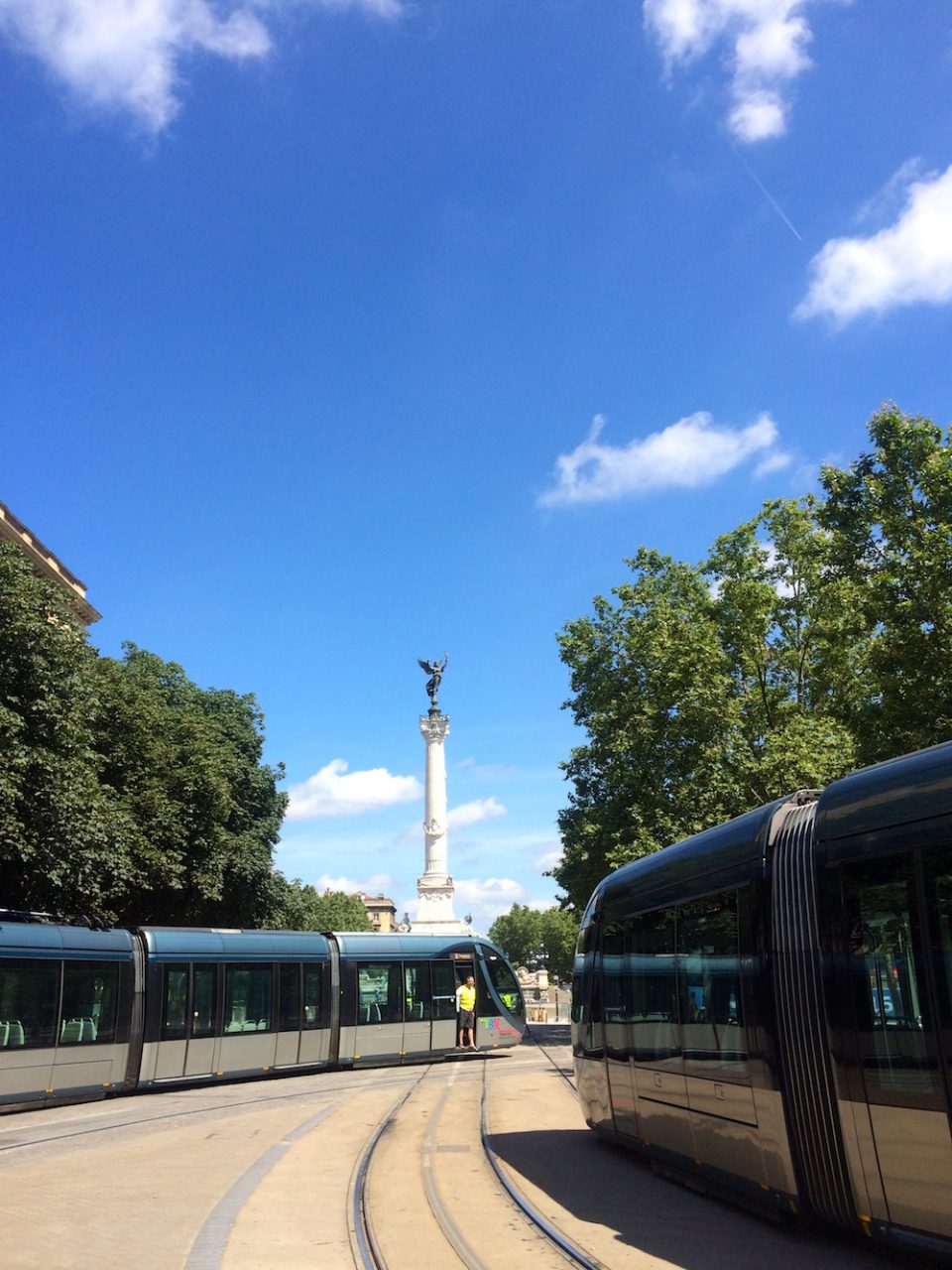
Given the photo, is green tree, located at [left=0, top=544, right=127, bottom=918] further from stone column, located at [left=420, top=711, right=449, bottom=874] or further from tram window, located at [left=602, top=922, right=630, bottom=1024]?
stone column, located at [left=420, top=711, right=449, bottom=874]

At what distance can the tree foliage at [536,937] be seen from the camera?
4606 inches

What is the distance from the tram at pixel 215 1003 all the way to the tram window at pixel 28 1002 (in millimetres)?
18

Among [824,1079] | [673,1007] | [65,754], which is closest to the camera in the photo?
[824,1079]

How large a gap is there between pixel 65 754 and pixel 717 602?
17643mm

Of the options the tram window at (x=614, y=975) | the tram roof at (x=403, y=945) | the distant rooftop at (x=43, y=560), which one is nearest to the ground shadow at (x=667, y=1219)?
the tram window at (x=614, y=975)

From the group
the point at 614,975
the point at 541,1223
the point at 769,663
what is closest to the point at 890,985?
the point at 541,1223

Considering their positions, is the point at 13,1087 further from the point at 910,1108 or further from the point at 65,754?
the point at 910,1108

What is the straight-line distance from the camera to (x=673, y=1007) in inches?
329

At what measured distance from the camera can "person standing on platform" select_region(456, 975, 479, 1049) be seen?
22375 mm

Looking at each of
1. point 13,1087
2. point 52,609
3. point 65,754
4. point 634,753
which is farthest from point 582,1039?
point 634,753

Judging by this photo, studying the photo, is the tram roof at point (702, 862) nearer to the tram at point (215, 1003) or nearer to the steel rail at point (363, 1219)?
the steel rail at point (363, 1219)

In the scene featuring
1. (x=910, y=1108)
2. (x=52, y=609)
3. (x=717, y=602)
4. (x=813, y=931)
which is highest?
(x=717, y=602)

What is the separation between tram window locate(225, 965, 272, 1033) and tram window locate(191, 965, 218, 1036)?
282 mm

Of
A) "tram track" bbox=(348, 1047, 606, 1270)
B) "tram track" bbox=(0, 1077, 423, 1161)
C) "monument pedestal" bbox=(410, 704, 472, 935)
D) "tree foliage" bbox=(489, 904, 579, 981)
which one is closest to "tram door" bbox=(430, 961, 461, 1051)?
"tram track" bbox=(0, 1077, 423, 1161)
